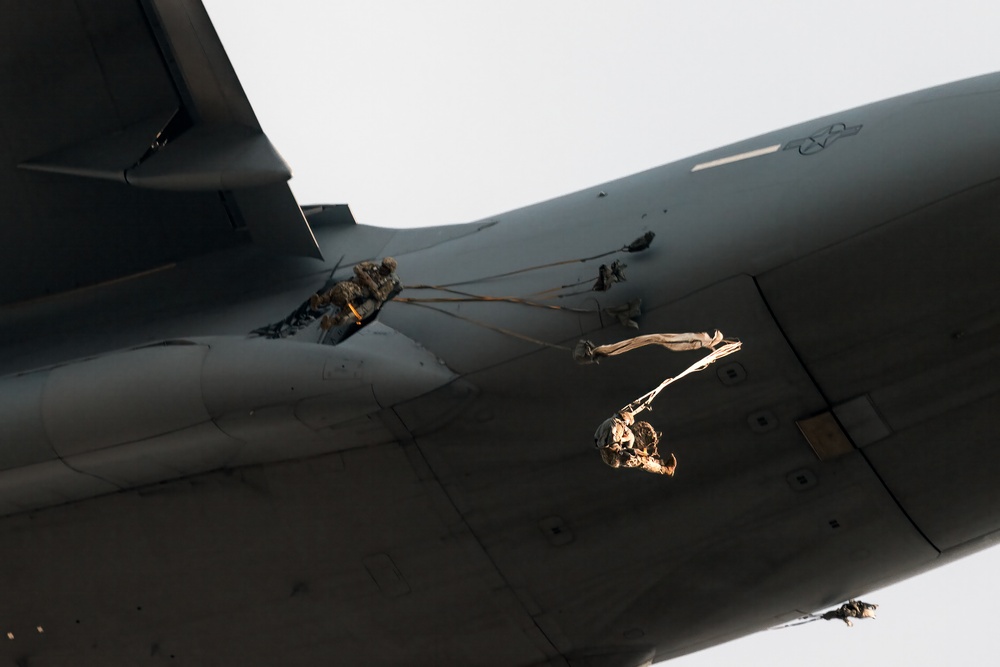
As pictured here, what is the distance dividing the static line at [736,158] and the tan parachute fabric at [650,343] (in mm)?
1666

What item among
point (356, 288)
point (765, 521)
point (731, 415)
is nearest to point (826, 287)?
point (731, 415)

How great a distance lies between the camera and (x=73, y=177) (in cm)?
1098

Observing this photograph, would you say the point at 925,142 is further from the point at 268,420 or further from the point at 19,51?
the point at 19,51

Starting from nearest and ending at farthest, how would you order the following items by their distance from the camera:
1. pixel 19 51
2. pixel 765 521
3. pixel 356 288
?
pixel 765 521
pixel 356 288
pixel 19 51

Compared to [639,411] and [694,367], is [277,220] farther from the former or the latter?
[694,367]

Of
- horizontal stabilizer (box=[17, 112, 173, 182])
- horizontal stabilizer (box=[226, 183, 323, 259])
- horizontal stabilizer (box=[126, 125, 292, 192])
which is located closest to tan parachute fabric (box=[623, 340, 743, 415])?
horizontal stabilizer (box=[126, 125, 292, 192])

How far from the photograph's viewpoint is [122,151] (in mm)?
10422

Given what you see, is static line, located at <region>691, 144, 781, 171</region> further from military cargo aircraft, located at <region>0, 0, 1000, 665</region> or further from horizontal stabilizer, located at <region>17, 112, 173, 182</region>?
horizontal stabilizer, located at <region>17, 112, 173, 182</region>

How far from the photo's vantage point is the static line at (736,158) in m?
9.14

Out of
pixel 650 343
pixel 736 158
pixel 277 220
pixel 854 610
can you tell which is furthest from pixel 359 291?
pixel 854 610

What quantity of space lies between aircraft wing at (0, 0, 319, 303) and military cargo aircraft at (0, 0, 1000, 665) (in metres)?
0.03

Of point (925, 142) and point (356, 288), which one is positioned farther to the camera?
point (356, 288)

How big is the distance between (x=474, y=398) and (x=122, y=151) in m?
3.90

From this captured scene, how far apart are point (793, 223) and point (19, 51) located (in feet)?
21.6
